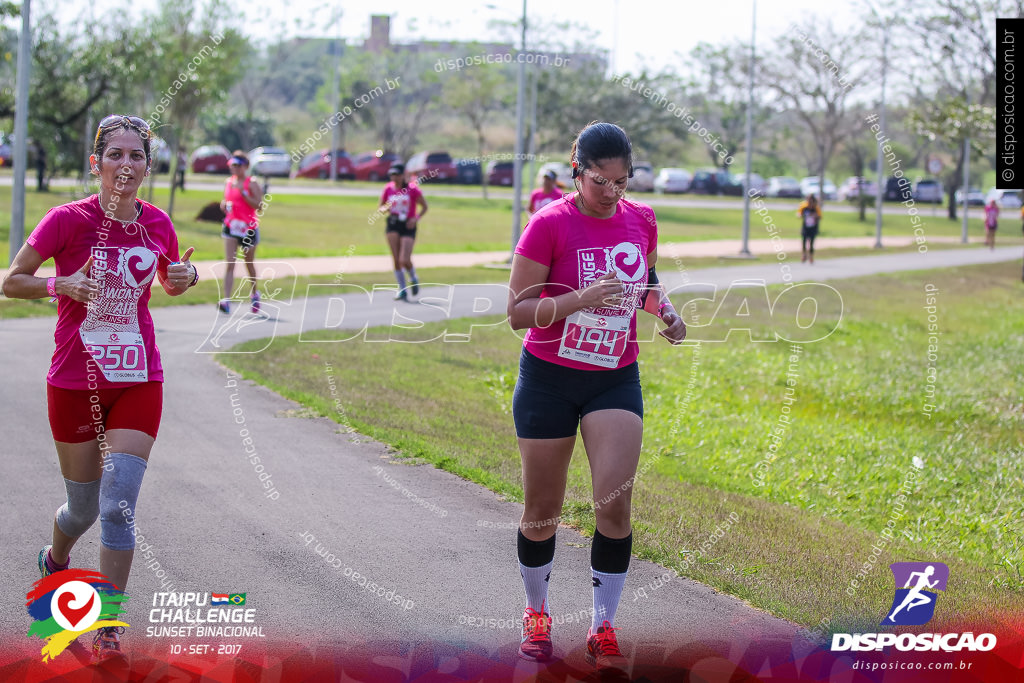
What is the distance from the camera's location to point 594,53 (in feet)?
112

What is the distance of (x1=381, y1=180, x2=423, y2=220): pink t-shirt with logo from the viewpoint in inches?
610

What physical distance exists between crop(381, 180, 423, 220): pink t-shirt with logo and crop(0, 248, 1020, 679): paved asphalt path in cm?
Result: 684

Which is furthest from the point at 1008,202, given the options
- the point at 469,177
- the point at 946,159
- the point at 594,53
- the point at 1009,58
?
the point at 1009,58

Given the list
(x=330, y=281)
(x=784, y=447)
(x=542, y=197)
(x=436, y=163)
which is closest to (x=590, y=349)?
(x=784, y=447)

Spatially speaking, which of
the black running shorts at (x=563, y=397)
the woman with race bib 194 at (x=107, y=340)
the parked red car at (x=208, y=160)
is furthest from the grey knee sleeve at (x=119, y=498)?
the parked red car at (x=208, y=160)

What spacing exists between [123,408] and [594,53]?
104 ft

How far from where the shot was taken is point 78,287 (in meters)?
3.90

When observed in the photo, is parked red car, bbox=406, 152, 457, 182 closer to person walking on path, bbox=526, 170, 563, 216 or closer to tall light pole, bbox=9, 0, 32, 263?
person walking on path, bbox=526, 170, 563, 216

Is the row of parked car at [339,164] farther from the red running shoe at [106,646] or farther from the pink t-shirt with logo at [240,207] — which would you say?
the red running shoe at [106,646]

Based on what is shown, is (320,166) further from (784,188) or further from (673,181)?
(784,188)

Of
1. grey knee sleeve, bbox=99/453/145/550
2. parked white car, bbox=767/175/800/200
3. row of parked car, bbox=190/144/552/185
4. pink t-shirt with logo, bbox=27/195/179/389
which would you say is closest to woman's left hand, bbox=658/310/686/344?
pink t-shirt with logo, bbox=27/195/179/389

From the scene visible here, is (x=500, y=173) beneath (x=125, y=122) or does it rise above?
above

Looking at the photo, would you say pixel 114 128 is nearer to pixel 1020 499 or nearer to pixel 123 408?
pixel 123 408

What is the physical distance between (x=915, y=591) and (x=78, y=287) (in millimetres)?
4086
